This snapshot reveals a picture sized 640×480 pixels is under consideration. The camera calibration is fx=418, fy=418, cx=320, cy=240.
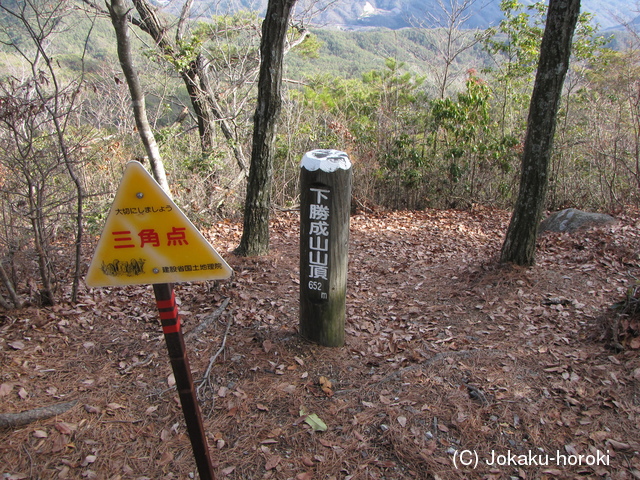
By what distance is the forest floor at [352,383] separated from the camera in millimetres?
2527

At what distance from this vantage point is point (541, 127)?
178 inches

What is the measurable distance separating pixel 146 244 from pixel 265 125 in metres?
3.54

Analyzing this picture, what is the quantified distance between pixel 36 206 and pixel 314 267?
2437 mm

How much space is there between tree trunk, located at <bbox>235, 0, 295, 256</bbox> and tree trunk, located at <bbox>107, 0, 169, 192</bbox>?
1.30 metres

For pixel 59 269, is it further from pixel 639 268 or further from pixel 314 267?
pixel 639 268

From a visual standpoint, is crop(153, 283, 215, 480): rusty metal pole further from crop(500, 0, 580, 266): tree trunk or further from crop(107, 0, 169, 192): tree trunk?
crop(500, 0, 580, 266): tree trunk

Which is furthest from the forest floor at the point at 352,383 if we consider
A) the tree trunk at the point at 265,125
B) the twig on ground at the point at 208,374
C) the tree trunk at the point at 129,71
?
the tree trunk at the point at 129,71

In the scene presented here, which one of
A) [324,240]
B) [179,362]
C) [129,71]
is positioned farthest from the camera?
[129,71]

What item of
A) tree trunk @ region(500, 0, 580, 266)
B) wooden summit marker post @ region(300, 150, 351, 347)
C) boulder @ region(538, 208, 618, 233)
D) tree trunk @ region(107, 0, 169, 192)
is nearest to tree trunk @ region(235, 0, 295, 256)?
tree trunk @ region(107, 0, 169, 192)

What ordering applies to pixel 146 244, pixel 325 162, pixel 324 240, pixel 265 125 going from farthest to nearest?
pixel 265 125
pixel 324 240
pixel 325 162
pixel 146 244

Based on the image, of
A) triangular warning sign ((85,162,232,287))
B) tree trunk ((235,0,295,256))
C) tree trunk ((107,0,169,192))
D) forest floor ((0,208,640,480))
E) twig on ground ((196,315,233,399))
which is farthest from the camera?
tree trunk ((235,0,295,256))

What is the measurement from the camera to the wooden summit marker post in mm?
3213

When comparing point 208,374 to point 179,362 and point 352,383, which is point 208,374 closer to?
point 352,383

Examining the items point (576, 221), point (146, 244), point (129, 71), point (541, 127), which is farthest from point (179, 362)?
point (576, 221)
